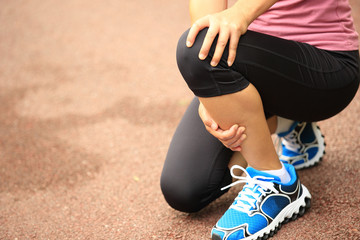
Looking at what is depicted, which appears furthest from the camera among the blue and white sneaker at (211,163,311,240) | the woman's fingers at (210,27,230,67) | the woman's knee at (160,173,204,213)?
the woman's knee at (160,173,204,213)

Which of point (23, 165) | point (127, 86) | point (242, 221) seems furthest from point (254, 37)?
→ point (127, 86)

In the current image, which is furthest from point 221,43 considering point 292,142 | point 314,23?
point 292,142

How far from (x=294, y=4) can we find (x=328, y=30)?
0.15 meters

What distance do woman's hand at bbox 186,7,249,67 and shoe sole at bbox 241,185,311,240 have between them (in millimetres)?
590

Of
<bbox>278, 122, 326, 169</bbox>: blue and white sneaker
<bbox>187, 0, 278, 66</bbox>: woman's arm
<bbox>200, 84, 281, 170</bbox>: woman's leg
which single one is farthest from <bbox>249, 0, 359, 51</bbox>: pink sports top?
<bbox>278, 122, 326, 169</bbox>: blue and white sneaker

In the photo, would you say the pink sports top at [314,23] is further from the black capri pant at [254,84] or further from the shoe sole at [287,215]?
the shoe sole at [287,215]

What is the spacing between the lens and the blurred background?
1.67m

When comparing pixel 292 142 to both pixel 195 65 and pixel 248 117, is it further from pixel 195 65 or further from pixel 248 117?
pixel 195 65

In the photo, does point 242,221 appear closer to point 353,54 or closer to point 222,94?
point 222,94

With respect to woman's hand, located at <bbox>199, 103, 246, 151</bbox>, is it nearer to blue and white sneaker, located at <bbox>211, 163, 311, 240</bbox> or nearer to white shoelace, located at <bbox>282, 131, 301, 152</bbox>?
blue and white sneaker, located at <bbox>211, 163, 311, 240</bbox>

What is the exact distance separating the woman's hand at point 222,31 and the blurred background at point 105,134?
0.68 metres

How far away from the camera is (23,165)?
2.31 m

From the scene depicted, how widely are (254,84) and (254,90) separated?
0.08ft

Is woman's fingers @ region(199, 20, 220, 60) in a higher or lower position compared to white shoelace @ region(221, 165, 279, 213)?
higher
